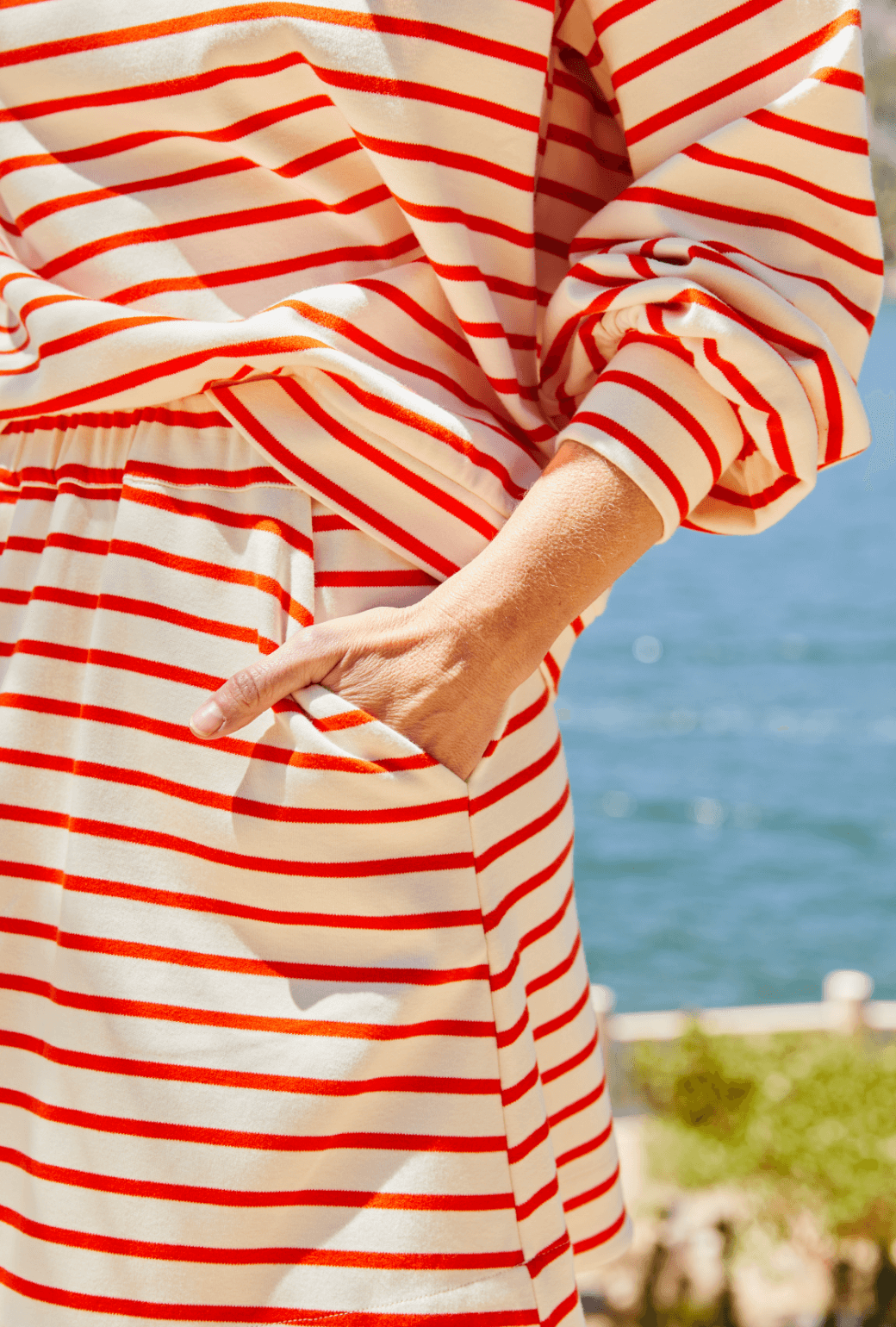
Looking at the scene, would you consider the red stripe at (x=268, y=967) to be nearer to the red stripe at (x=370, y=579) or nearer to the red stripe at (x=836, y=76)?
the red stripe at (x=370, y=579)

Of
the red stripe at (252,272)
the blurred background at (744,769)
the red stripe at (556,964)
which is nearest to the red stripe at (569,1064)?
the red stripe at (556,964)

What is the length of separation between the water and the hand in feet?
44.3

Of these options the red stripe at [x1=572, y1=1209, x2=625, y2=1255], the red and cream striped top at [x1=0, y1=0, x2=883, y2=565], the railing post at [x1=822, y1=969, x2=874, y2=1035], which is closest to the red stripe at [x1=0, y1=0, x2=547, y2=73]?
the red and cream striped top at [x1=0, y1=0, x2=883, y2=565]

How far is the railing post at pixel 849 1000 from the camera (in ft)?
18.6

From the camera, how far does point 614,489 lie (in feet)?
2.25

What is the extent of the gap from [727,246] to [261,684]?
1.07 feet

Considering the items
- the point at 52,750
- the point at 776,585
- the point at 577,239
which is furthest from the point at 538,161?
the point at 776,585

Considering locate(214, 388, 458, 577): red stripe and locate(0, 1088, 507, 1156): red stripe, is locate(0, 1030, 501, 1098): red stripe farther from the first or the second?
locate(214, 388, 458, 577): red stripe

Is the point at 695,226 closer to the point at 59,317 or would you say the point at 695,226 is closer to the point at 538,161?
the point at 538,161

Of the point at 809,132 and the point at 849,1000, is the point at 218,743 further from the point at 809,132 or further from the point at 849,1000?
the point at 849,1000

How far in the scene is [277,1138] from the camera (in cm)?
64

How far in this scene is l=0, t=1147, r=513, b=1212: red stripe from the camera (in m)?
0.64

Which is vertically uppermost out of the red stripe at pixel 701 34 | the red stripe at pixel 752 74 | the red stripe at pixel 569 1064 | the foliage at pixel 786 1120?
the red stripe at pixel 701 34

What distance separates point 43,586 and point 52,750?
85 mm
